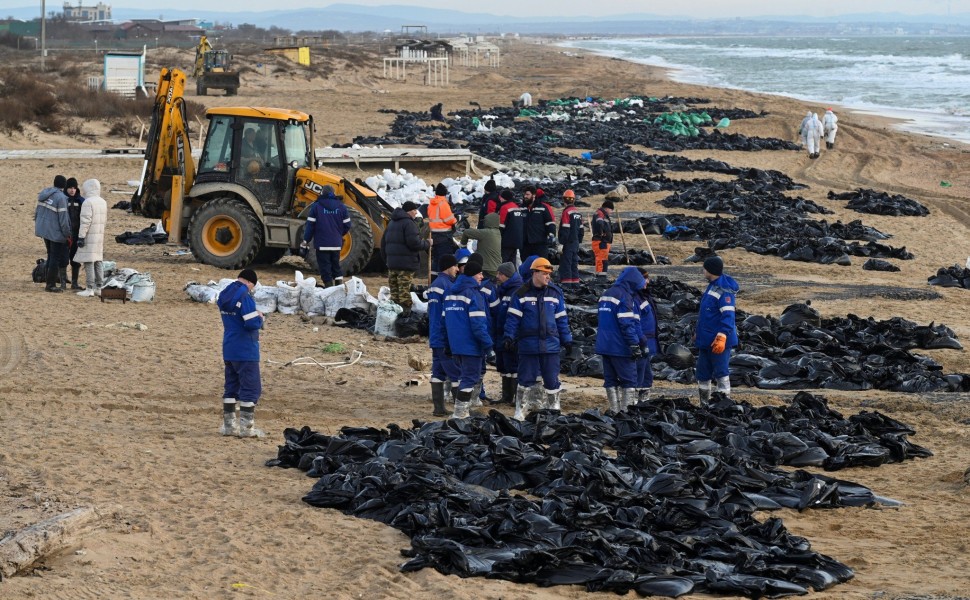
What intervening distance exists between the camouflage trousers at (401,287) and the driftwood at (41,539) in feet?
23.7

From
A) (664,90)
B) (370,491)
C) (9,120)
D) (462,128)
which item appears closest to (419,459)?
(370,491)

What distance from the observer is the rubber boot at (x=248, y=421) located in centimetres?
991

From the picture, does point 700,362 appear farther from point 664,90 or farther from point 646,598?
point 664,90

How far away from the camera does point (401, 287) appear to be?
48.0ft

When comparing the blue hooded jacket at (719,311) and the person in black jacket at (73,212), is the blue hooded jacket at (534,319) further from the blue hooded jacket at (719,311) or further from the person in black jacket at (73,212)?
the person in black jacket at (73,212)

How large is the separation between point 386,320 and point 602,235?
431 centimetres

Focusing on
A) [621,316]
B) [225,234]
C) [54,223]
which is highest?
[621,316]

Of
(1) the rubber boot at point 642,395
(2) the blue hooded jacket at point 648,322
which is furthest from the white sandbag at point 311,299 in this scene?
Answer: (2) the blue hooded jacket at point 648,322

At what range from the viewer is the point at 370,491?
330 inches

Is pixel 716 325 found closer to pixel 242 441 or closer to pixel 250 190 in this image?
pixel 242 441

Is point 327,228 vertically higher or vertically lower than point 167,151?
lower

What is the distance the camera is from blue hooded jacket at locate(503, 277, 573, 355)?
34.7 ft

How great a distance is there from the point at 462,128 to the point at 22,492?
112 feet

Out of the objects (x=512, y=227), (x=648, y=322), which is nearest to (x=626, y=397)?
(x=648, y=322)
